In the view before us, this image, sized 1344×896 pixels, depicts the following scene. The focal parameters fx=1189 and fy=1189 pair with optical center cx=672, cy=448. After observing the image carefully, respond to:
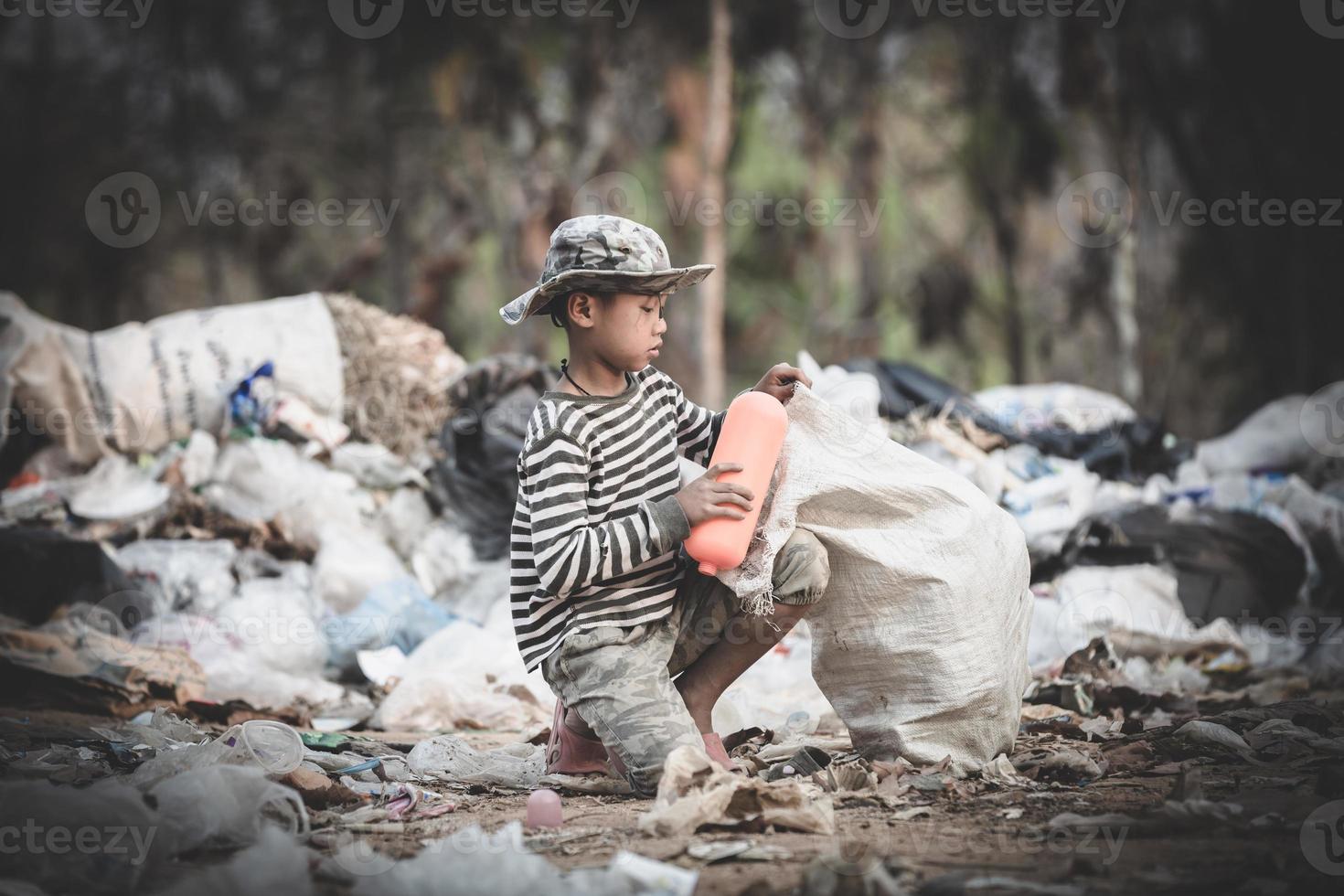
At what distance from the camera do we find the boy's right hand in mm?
2506

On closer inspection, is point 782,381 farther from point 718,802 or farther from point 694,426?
point 718,802

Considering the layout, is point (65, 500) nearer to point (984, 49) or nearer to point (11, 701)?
point (11, 701)

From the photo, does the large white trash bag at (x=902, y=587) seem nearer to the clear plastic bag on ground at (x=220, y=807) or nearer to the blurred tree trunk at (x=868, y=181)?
the clear plastic bag on ground at (x=220, y=807)

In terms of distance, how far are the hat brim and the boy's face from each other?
30mm

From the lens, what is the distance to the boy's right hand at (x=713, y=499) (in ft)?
8.22

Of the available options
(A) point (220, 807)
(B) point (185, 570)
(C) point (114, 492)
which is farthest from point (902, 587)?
(C) point (114, 492)

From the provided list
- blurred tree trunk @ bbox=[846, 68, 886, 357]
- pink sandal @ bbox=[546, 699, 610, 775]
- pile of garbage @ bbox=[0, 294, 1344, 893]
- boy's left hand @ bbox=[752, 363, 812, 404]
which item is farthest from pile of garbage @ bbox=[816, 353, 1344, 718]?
blurred tree trunk @ bbox=[846, 68, 886, 357]

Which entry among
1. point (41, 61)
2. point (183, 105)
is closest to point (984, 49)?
point (183, 105)

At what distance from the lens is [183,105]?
14.2 meters

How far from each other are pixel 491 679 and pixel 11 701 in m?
1.46

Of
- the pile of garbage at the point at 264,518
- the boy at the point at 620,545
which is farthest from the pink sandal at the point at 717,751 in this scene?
the pile of garbage at the point at 264,518

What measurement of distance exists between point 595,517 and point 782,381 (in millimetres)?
590

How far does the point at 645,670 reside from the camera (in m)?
2.58

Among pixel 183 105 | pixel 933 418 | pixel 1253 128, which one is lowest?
pixel 933 418
